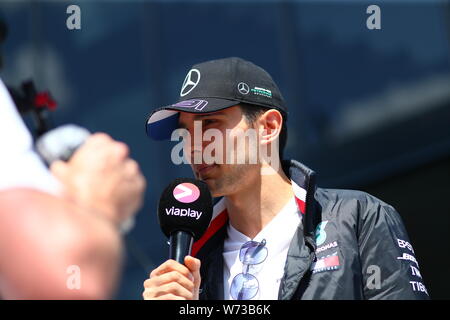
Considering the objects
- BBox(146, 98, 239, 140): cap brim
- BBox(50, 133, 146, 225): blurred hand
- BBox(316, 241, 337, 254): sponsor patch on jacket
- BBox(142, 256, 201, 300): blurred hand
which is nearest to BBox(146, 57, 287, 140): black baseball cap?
BBox(146, 98, 239, 140): cap brim

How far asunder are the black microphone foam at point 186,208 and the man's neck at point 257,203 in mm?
349

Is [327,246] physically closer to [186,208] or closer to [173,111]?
[186,208]

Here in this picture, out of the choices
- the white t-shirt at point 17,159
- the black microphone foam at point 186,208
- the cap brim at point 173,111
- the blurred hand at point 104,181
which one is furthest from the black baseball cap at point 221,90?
the white t-shirt at point 17,159

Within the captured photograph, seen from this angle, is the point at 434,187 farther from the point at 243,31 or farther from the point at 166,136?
the point at 166,136

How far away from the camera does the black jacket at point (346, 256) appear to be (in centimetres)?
206

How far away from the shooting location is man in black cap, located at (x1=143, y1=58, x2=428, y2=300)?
2098mm

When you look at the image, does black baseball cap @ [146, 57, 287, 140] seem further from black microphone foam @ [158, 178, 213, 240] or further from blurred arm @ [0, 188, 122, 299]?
blurred arm @ [0, 188, 122, 299]

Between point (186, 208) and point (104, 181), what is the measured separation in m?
0.92

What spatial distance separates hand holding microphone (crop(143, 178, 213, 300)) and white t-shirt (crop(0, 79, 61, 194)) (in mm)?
804

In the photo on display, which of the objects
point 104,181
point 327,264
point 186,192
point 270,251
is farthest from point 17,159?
point 270,251

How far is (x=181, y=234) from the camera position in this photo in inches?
77.3

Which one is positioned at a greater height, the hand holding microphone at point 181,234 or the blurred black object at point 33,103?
the blurred black object at point 33,103

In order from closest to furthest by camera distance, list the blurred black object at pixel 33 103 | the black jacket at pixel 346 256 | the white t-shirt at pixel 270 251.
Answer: the black jacket at pixel 346 256 < the white t-shirt at pixel 270 251 < the blurred black object at pixel 33 103

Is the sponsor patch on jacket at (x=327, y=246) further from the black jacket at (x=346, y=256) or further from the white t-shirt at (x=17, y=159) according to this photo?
the white t-shirt at (x=17, y=159)
